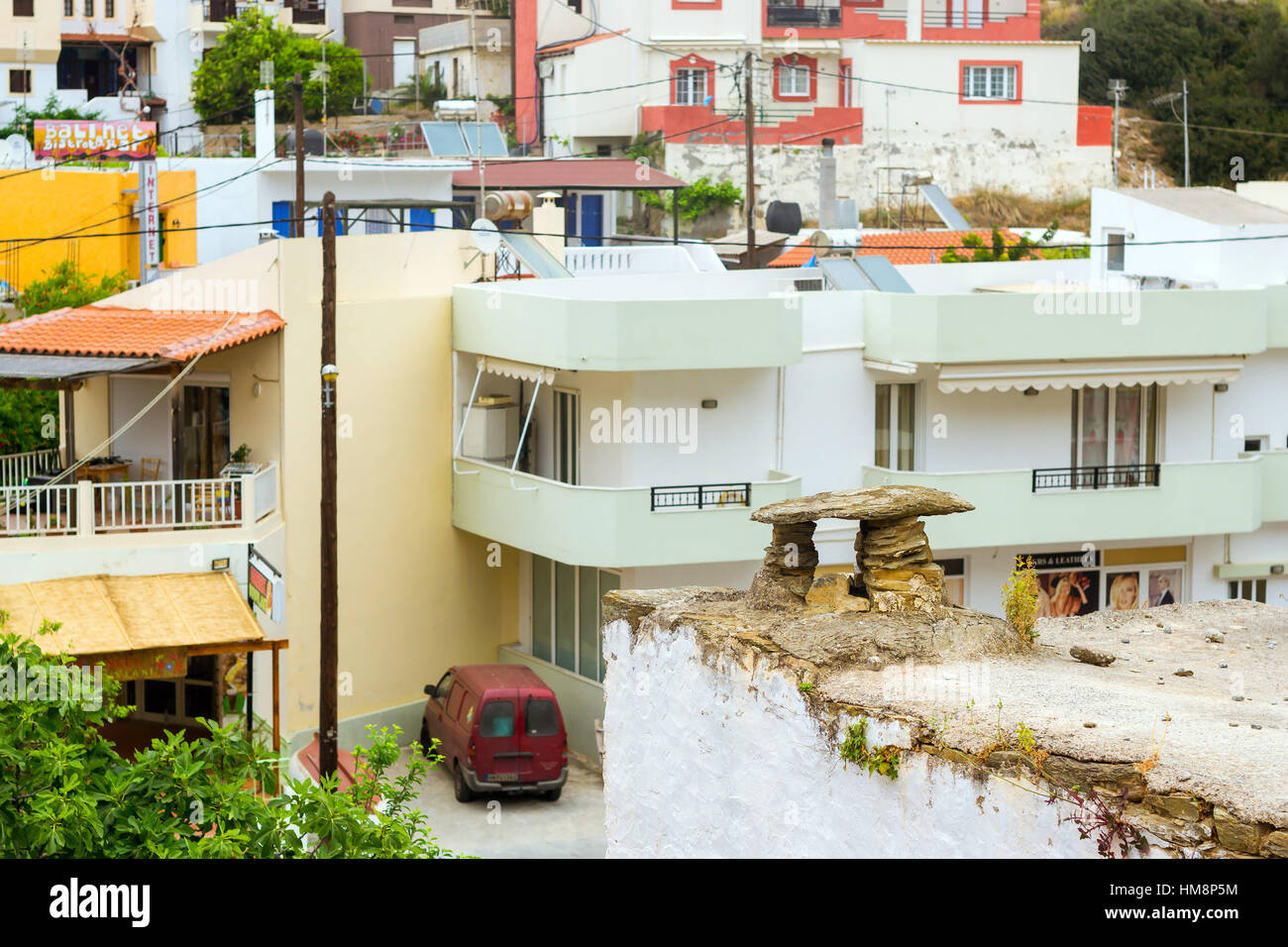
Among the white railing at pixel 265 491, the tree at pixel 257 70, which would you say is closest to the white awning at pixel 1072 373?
the white railing at pixel 265 491

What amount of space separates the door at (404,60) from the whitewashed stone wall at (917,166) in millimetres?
24793

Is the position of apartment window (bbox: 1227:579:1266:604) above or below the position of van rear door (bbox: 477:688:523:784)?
above

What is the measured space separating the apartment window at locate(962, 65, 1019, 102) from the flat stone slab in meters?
51.1

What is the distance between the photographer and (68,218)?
4084 centimetres

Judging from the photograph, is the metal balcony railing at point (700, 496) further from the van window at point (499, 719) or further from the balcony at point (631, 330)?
the van window at point (499, 719)

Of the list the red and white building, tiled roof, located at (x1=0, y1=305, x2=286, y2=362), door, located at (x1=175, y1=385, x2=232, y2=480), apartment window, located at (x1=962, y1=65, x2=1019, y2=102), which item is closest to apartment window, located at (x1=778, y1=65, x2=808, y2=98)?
the red and white building

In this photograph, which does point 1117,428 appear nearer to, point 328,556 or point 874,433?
point 874,433

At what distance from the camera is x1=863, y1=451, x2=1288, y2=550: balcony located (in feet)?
87.9

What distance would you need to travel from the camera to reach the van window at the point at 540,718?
23922 mm

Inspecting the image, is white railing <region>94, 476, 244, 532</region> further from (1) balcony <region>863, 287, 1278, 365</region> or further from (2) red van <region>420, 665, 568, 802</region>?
(1) balcony <region>863, 287, 1278, 365</region>
